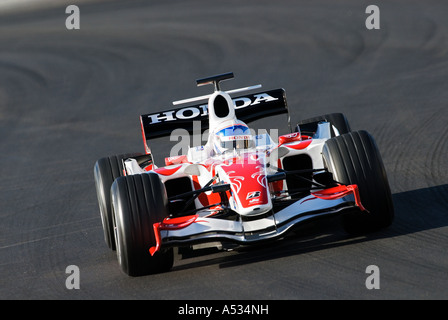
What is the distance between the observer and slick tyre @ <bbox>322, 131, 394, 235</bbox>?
842 centimetres

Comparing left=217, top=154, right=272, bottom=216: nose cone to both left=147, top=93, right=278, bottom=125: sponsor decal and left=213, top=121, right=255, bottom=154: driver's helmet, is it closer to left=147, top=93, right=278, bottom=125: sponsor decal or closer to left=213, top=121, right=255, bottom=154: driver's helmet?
left=213, top=121, right=255, bottom=154: driver's helmet

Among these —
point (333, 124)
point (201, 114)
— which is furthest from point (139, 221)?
point (333, 124)

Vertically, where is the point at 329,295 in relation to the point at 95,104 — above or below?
below

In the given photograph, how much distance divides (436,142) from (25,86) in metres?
13.0

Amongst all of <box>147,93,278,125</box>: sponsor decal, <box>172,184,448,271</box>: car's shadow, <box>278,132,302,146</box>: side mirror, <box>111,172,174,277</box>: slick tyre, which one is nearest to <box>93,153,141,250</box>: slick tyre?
<box>147,93,278,125</box>: sponsor decal

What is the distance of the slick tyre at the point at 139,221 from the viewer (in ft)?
26.5

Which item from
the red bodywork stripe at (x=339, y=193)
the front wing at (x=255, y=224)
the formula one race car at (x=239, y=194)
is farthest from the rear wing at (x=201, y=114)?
the front wing at (x=255, y=224)

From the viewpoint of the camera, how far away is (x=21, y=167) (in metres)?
15.3

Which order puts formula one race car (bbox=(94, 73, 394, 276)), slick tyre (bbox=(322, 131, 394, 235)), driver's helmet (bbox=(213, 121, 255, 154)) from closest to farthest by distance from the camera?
formula one race car (bbox=(94, 73, 394, 276)), slick tyre (bbox=(322, 131, 394, 235)), driver's helmet (bbox=(213, 121, 255, 154))

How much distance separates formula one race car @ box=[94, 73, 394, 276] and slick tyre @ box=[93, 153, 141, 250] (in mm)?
13

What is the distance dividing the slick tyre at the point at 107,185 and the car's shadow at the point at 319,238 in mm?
1201

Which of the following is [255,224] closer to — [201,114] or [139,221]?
[139,221]
